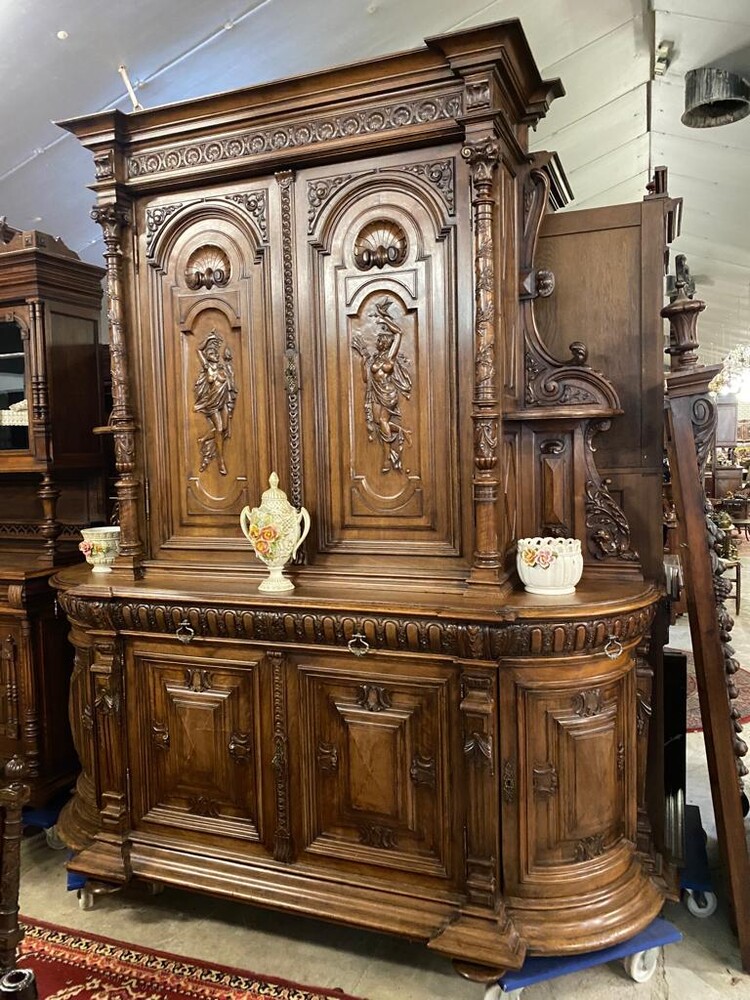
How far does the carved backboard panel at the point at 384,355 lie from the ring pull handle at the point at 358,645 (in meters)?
0.29

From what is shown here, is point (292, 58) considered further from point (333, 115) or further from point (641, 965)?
point (641, 965)

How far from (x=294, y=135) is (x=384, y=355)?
2.36 ft

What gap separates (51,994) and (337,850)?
2.85 ft

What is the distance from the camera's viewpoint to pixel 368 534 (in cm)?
233

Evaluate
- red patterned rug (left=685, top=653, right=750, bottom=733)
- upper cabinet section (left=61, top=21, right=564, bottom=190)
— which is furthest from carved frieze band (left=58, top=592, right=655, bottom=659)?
red patterned rug (left=685, top=653, right=750, bottom=733)

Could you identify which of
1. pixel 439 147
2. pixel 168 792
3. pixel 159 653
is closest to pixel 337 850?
pixel 168 792

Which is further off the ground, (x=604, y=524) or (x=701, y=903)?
(x=604, y=524)

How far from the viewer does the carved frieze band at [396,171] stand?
2170 millimetres

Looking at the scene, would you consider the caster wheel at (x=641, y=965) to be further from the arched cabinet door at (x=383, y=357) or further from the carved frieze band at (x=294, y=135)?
the carved frieze band at (x=294, y=135)

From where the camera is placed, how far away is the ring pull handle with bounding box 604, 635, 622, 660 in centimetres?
205

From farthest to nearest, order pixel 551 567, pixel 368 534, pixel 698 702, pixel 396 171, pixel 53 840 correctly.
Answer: pixel 698 702 → pixel 53 840 → pixel 368 534 → pixel 396 171 → pixel 551 567

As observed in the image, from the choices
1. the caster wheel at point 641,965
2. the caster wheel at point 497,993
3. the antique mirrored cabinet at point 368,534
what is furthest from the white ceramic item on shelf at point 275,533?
the caster wheel at point 641,965

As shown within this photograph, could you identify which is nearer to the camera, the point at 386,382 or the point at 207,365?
the point at 386,382

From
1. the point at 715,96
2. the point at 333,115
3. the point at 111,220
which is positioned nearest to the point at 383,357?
the point at 333,115
